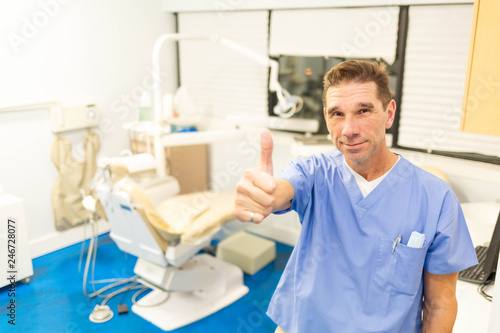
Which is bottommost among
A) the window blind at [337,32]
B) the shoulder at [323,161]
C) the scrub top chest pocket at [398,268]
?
the scrub top chest pocket at [398,268]

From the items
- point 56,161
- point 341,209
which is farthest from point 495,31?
point 56,161

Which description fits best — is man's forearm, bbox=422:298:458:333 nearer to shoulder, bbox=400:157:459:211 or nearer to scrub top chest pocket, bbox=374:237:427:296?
scrub top chest pocket, bbox=374:237:427:296

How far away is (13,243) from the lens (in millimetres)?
2715

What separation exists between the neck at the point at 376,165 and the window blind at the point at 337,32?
179 centimetres

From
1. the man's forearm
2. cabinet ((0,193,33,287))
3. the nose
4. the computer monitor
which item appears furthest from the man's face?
cabinet ((0,193,33,287))

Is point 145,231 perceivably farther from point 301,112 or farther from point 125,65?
point 125,65

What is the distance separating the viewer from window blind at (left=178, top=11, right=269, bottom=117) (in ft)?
11.4

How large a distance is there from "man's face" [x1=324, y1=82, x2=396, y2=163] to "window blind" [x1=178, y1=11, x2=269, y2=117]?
240 centimetres

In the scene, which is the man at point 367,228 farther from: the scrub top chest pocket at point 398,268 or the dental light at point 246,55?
the dental light at point 246,55

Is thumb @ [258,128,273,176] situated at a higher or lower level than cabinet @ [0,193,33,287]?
higher

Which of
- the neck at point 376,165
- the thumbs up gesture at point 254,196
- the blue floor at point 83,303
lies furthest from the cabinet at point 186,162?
the thumbs up gesture at point 254,196

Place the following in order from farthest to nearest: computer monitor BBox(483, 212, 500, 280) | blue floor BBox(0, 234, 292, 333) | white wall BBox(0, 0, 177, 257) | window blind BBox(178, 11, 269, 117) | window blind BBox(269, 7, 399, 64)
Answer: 1. window blind BBox(178, 11, 269, 117)
2. white wall BBox(0, 0, 177, 257)
3. window blind BBox(269, 7, 399, 64)
4. blue floor BBox(0, 234, 292, 333)
5. computer monitor BBox(483, 212, 500, 280)

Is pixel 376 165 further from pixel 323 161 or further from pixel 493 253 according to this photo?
pixel 493 253

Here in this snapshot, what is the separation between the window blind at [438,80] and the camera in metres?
2.49
